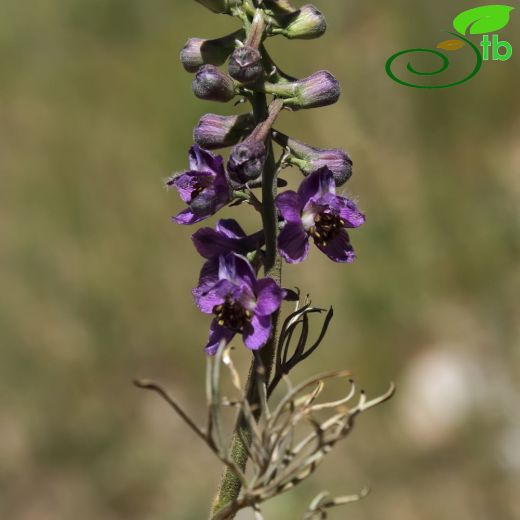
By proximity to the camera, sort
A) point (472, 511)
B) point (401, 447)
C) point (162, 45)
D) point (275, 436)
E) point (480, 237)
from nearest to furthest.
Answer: point (275, 436) < point (472, 511) < point (401, 447) < point (480, 237) < point (162, 45)

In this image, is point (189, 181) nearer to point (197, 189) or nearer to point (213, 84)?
point (197, 189)

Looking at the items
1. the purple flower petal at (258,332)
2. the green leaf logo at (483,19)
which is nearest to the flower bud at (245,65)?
the purple flower petal at (258,332)

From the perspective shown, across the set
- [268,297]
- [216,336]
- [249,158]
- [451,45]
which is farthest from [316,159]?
[451,45]

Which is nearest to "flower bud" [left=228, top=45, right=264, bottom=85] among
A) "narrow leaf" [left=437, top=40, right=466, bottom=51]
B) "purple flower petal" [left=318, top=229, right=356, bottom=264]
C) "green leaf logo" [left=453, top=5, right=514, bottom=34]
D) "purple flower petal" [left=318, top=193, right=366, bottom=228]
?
"purple flower petal" [left=318, top=193, right=366, bottom=228]

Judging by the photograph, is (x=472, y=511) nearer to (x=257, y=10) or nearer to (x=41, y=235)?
(x=41, y=235)

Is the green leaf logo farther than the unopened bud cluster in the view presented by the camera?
Yes

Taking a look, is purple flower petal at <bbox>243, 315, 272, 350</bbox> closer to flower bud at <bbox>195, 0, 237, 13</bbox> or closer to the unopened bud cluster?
the unopened bud cluster

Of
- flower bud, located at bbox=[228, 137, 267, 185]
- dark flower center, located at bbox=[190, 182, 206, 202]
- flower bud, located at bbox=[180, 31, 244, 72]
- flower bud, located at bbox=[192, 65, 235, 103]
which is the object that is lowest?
flower bud, located at bbox=[228, 137, 267, 185]

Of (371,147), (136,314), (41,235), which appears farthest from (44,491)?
(371,147)
